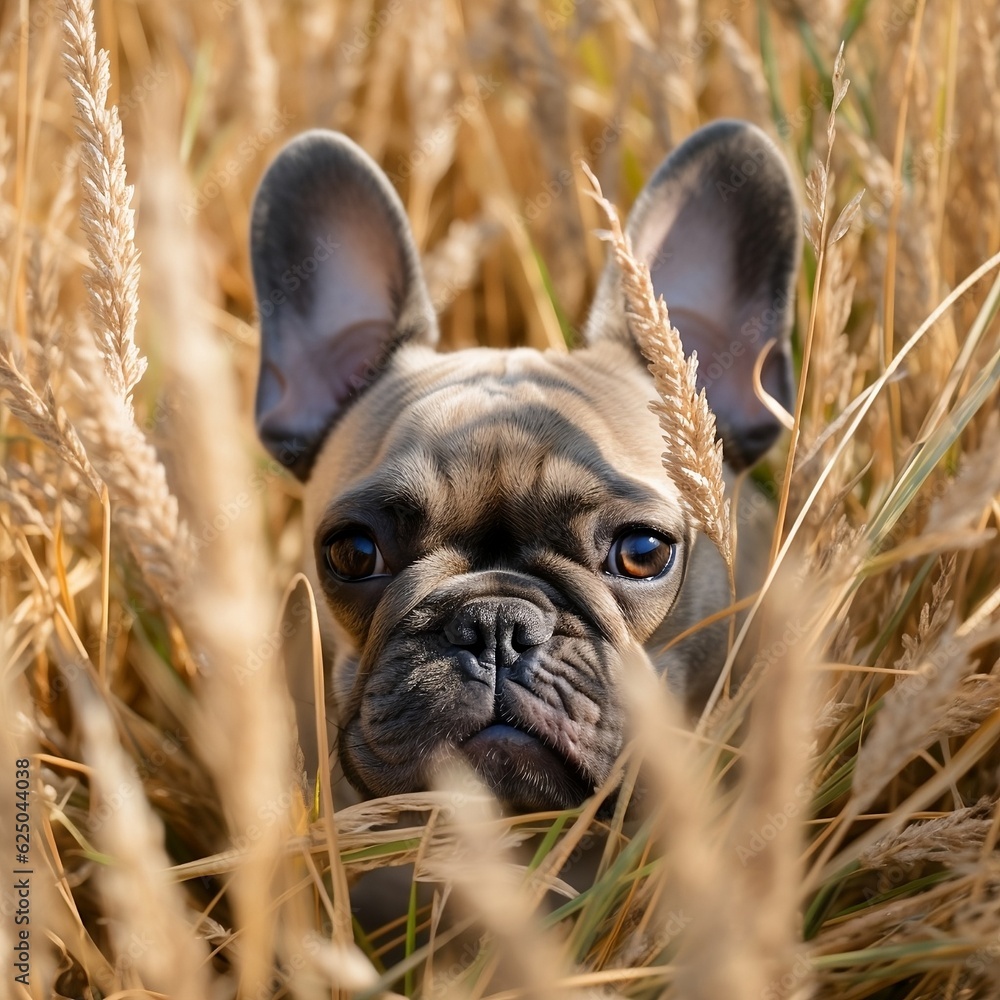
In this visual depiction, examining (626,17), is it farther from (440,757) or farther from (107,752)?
(107,752)

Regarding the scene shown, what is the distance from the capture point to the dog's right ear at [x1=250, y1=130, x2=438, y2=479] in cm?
227

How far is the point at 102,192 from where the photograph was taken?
1.19 meters

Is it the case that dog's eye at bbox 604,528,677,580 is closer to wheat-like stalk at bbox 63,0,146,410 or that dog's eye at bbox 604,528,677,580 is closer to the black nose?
the black nose

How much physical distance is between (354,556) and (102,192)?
2.77 ft

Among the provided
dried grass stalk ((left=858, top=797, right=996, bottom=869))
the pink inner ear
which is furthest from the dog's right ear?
dried grass stalk ((left=858, top=797, right=996, bottom=869))

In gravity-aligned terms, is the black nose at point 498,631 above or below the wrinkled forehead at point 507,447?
below

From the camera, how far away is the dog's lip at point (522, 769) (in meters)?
1.54

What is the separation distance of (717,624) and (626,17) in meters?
1.65

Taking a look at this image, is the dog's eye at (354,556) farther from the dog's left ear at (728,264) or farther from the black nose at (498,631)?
the dog's left ear at (728,264)

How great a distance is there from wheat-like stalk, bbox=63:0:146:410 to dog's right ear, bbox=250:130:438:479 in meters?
1.02

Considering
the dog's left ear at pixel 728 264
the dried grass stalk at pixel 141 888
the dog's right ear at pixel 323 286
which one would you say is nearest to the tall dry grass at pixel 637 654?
the dried grass stalk at pixel 141 888

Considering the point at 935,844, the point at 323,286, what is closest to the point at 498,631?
the point at 935,844

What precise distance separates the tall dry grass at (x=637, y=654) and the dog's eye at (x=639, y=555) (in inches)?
8.1

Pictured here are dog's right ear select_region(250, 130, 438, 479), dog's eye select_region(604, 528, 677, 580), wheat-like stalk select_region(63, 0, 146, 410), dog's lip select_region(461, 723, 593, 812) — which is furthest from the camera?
dog's right ear select_region(250, 130, 438, 479)
